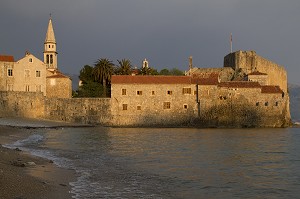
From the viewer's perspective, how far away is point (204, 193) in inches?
542

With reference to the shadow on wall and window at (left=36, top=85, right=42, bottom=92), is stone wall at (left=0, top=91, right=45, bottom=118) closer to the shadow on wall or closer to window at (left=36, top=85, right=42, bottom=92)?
window at (left=36, top=85, right=42, bottom=92)

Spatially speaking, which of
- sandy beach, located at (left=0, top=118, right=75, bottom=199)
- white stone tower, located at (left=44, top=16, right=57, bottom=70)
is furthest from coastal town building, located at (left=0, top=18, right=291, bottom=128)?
sandy beach, located at (left=0, top=118, right=75, bottom=199)

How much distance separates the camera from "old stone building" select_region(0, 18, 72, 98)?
59.0m

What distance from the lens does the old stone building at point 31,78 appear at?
59.0 metres

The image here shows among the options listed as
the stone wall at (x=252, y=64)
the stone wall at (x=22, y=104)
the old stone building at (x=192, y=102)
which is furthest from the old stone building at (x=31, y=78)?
the stone wall at (x=252, y=64)

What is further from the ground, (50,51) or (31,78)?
(50,51)

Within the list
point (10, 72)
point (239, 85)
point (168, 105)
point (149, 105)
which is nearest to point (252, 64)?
point (239, 85)

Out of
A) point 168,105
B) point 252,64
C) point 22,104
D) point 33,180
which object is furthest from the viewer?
point 252,64

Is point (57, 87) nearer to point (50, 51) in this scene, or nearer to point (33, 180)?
point (50, 51)

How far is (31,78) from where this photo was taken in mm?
60531

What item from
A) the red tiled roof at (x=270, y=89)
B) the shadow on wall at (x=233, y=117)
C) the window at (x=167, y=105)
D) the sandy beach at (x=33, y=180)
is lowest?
the sandy beach at (x=33, y=180)

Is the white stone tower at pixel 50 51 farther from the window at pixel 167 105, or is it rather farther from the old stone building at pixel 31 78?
the window at pixel 167 105

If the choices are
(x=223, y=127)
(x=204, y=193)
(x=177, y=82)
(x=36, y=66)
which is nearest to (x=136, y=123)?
(x=177, y=82)

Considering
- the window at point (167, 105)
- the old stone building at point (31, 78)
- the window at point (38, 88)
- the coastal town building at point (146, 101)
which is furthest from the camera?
the window at point (38, 88)
